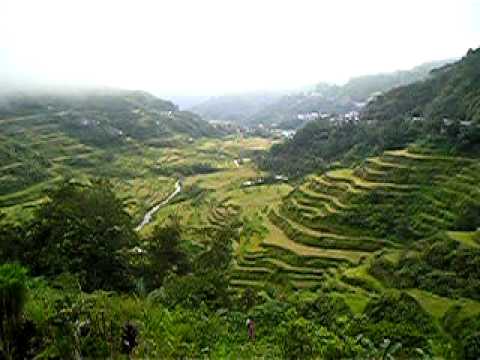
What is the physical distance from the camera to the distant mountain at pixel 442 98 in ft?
150

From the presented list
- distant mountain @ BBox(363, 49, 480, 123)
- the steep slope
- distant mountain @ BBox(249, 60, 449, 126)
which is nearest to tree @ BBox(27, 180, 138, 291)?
the steep slope

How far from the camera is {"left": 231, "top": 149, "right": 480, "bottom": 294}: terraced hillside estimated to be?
23994 mm

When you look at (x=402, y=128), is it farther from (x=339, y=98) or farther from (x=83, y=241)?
(x=339, y=98)

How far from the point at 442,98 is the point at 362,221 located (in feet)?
97.6

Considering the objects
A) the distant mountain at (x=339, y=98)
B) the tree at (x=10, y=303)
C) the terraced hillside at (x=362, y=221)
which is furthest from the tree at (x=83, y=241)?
the distant mountain at (x=339, y=98)

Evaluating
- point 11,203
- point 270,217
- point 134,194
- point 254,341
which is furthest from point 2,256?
point 134,194

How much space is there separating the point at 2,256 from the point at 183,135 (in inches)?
2970

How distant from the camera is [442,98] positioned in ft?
173

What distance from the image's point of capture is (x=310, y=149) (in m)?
62.3

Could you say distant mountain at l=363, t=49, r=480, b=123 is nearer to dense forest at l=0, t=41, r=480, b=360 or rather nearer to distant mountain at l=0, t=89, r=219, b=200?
dense forest at l=0, t=41, r=480, b=360

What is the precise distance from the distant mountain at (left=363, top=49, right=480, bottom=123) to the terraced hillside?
29.1 feet

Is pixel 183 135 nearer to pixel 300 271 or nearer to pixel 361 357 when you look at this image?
pixel 300 271

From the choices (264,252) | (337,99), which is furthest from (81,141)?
(337,99)

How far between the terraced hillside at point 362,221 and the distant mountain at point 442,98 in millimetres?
8868
